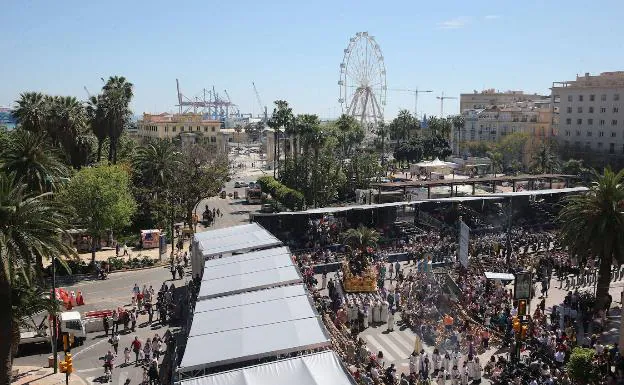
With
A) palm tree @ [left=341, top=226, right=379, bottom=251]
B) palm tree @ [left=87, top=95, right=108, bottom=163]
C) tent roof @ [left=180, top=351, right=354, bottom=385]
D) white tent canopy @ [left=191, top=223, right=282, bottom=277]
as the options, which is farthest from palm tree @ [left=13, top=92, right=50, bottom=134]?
tent roof @ [left=180, top=351, right=354, bottom=385]

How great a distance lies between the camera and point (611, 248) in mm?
25219

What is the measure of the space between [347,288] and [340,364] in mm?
15381

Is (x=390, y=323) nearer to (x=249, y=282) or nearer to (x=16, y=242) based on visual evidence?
(x=249, y=282)

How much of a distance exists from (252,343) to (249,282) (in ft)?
18.6

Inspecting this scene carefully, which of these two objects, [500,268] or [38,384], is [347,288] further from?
[38,384]

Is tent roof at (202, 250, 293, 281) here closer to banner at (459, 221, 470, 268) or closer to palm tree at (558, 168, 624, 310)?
banner at (459, 221, 470, 268)

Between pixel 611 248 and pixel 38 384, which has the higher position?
pixel 611 248

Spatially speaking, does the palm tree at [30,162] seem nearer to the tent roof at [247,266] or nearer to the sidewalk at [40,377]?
the sidewalk at [40,377]

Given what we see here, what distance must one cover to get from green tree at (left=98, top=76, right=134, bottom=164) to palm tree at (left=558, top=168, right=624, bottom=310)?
42.5 m

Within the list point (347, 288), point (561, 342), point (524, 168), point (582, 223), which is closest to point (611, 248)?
point (582, 223)

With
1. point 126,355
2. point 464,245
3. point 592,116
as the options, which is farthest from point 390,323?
point 592,116

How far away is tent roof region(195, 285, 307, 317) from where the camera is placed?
63.1ft

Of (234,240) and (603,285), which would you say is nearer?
(603,285)

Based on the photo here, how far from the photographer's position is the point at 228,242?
2844 centimetres
